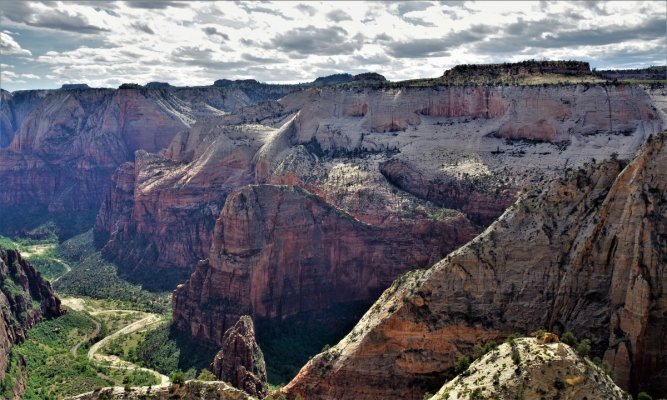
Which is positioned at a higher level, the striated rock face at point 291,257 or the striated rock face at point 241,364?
the striated rock face at point 291,257

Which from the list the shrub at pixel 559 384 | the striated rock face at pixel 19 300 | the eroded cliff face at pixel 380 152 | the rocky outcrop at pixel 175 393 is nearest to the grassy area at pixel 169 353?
the striated rock face at pixel 19 300

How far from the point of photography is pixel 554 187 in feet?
211

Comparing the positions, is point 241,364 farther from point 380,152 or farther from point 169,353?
point 380,152

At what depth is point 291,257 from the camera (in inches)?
4055

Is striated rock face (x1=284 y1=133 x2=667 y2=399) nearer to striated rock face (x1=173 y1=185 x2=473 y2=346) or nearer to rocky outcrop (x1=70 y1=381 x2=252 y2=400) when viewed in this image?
rocky outcrop (x1=70 y1=381 x2=252 y2=400)

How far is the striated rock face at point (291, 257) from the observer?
326 ft

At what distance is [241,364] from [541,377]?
43.9 m

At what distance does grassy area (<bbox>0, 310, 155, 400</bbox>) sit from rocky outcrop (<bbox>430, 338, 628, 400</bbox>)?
49.1 metres

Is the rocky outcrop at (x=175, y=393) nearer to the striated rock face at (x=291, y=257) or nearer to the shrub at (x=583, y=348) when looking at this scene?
the shrub at (x=583, y=348)

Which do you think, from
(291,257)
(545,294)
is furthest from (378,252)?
(545,294)

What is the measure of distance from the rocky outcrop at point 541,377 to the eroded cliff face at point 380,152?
6762cm

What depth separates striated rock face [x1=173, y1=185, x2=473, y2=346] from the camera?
3917 inches

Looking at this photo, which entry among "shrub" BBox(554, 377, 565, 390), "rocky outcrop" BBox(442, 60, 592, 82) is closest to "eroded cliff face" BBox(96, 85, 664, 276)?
"rocky outcrop" BBox(442, 60, 592, 82)

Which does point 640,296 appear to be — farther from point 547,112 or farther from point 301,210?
point 547,112
